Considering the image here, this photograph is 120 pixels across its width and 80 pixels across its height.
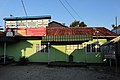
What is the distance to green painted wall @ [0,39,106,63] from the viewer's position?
87.9 ft

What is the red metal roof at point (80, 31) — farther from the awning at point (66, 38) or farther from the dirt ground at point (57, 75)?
the dirt ground at point (57, 75)

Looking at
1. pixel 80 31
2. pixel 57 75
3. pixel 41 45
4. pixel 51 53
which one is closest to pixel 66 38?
pixel 51 53

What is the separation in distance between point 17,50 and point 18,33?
2.31 meters

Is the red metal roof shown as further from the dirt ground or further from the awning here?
the dirt ground

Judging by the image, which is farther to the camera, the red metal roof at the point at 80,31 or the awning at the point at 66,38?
the red metal roof at the point at 80,31

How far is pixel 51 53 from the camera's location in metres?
27.1

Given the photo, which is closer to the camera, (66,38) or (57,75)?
(57,75)

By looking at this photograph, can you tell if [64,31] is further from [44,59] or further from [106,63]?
[106,63]

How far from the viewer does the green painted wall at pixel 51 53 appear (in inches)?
1054

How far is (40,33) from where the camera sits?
2653cm

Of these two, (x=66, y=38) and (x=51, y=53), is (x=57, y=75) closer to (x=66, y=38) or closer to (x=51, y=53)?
(x=66, y=38)

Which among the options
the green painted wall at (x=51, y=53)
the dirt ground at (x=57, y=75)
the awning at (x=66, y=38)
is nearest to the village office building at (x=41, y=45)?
the green painted wall at (x=51, y=53)

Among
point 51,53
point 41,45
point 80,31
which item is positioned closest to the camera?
point 51,53

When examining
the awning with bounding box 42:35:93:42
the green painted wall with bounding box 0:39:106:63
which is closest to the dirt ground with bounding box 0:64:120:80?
the awning with bounding box 42:35:93:42
